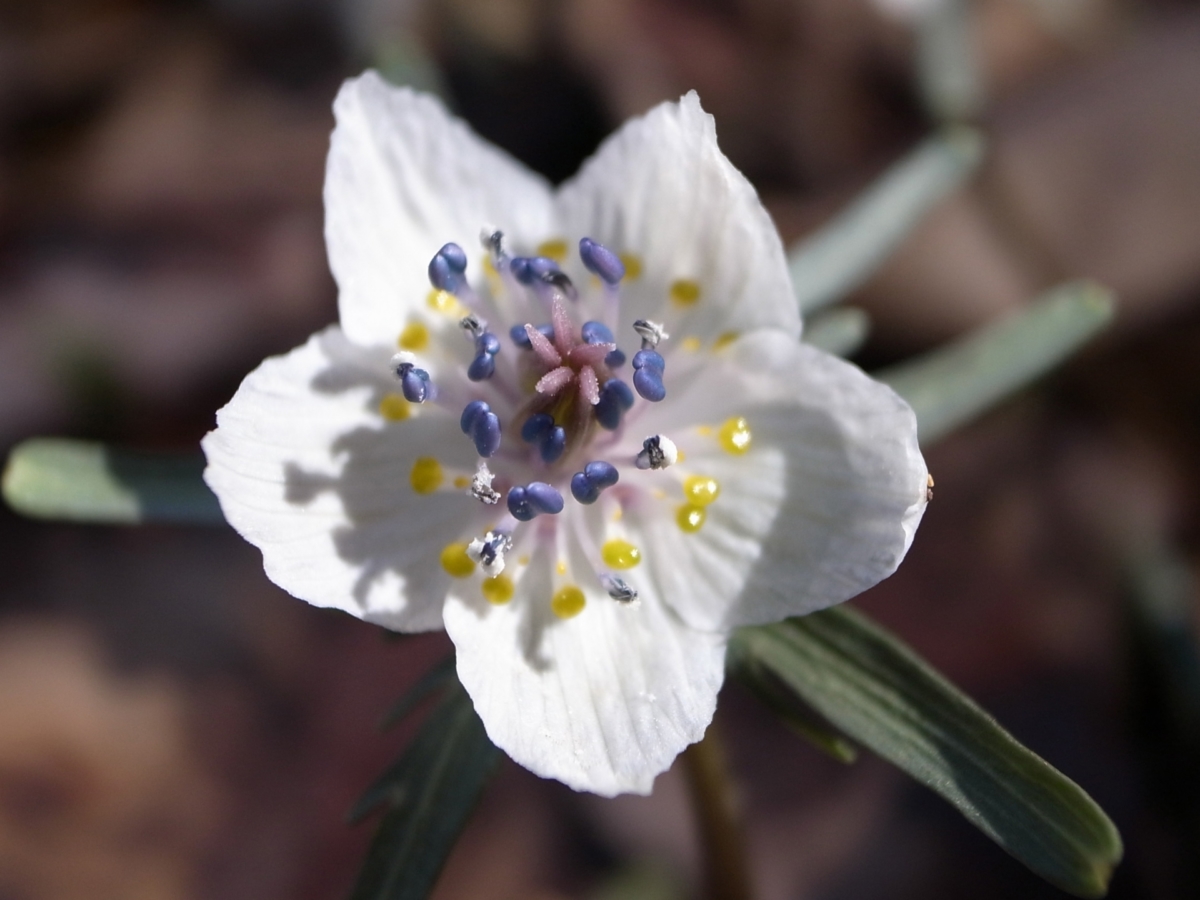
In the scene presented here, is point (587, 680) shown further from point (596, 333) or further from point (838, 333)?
point (838, 333)

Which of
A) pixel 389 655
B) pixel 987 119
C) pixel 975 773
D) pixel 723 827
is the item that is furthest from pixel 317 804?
pixel 987 119

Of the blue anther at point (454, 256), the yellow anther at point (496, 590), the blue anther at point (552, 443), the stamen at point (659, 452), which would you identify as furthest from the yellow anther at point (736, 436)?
the blue anther at point (454, 256)

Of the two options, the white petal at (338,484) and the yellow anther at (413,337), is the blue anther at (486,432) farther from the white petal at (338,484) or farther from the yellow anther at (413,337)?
the yellow anther at (413,337)

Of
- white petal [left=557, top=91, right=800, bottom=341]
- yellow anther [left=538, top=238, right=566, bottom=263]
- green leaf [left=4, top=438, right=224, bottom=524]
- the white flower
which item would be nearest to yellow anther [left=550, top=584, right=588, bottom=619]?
the white flower

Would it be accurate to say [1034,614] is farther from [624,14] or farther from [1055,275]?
[624,14]

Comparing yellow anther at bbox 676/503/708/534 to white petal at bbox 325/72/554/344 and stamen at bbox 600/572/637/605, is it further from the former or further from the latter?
white petal at bbox 325/72/554/344

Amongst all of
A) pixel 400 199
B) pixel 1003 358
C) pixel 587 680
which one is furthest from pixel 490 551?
pixel 1003 358
